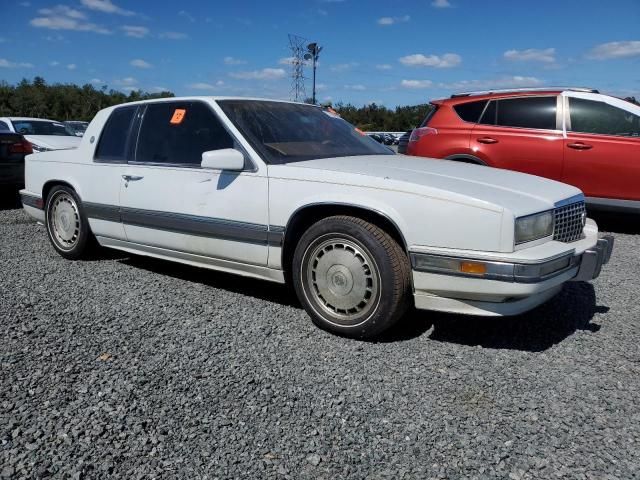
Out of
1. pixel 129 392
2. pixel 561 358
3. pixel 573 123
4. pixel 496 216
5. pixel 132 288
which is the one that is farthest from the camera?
pixel 573 123

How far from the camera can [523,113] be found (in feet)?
22.4

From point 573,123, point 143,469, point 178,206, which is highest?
point 573,123

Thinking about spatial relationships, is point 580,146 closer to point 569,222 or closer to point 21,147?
point 569,222

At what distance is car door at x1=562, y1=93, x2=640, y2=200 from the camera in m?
6.28

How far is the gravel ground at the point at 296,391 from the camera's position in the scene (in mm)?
2145

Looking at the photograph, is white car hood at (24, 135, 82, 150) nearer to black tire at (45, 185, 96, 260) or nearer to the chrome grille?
black tire at (45, 185, 96, 260)

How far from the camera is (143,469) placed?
2072mm

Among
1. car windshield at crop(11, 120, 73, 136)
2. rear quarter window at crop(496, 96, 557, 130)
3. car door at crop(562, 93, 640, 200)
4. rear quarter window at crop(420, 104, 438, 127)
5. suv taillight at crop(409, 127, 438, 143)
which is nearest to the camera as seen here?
car door at crop(562, 93, 640, 200)

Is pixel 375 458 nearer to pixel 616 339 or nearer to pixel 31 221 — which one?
pixel 616 339

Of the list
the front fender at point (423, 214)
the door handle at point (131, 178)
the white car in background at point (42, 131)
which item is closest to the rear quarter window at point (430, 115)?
the door handle at point (131, 178)

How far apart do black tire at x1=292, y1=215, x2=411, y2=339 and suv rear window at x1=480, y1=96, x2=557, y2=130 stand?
4.38 meters

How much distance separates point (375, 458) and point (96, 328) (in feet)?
6.84

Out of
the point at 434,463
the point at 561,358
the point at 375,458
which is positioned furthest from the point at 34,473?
the point at 561,358

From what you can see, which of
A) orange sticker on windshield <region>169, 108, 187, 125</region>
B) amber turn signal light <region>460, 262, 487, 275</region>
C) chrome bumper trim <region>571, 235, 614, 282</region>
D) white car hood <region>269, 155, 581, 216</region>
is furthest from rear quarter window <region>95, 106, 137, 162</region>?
chrome bumper trim <region>571, 235, 614, 282</region>
